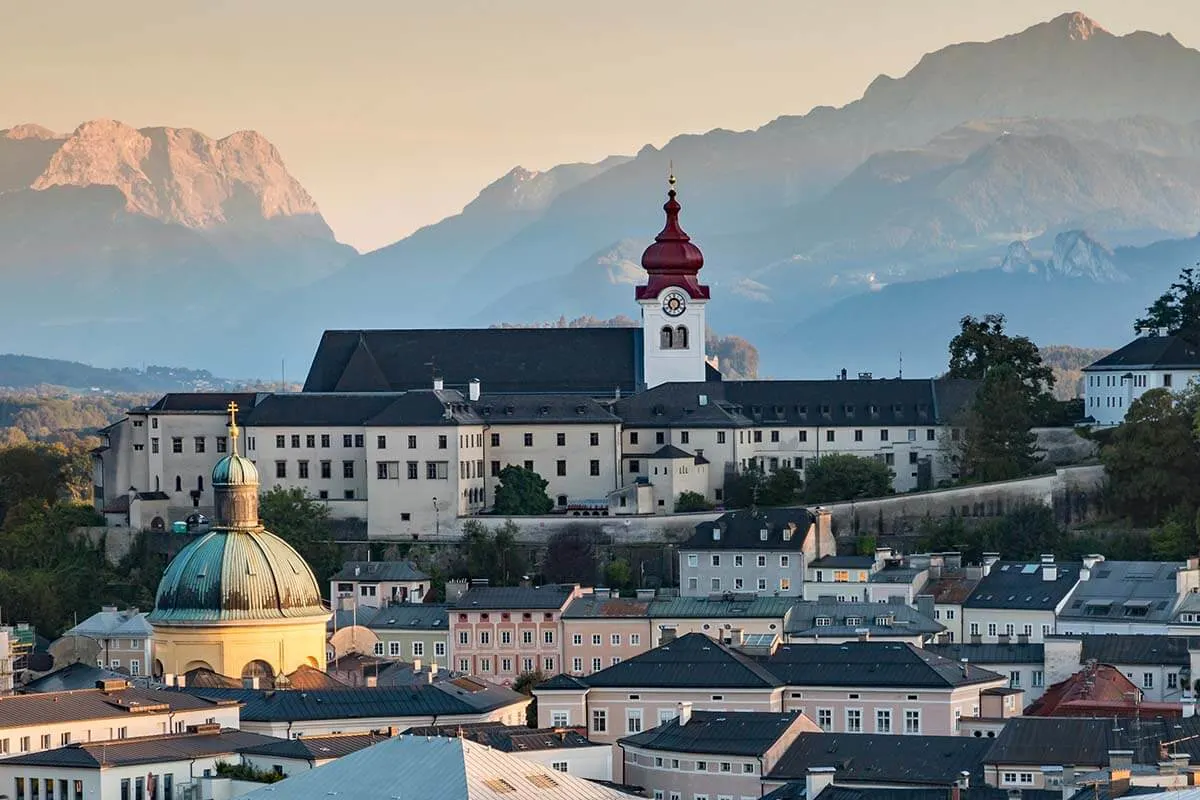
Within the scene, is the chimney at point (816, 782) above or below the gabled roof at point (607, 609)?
Result: below

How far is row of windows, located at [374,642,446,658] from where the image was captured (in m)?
112

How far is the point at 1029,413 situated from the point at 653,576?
17.6 m

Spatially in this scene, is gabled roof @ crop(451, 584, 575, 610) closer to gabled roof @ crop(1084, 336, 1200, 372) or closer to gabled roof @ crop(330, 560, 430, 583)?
gabled roof @ crop(330, 560, 430, 583)

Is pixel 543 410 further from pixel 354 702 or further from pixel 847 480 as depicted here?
pixel 354 702

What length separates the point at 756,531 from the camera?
11631cm

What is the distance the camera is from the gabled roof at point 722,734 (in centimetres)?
8131

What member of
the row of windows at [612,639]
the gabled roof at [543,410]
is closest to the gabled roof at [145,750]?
the row of windows at [612,639]

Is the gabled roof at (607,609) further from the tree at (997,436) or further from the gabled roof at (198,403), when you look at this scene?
the gabled roof at (198,403)


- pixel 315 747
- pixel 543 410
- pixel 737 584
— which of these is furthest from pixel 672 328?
pixel 315 747

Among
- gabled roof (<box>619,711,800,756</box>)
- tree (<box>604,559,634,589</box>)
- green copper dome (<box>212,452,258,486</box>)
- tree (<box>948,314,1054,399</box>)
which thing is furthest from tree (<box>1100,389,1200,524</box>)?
gabled roof (<box>619,711,800,756</box>)

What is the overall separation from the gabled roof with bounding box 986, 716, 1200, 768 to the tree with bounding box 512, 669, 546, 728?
53.3 ft

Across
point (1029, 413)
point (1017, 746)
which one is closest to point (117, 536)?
point (1029, 413)

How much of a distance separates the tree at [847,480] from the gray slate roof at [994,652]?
23431 millimetres

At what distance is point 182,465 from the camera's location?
13100 cm
